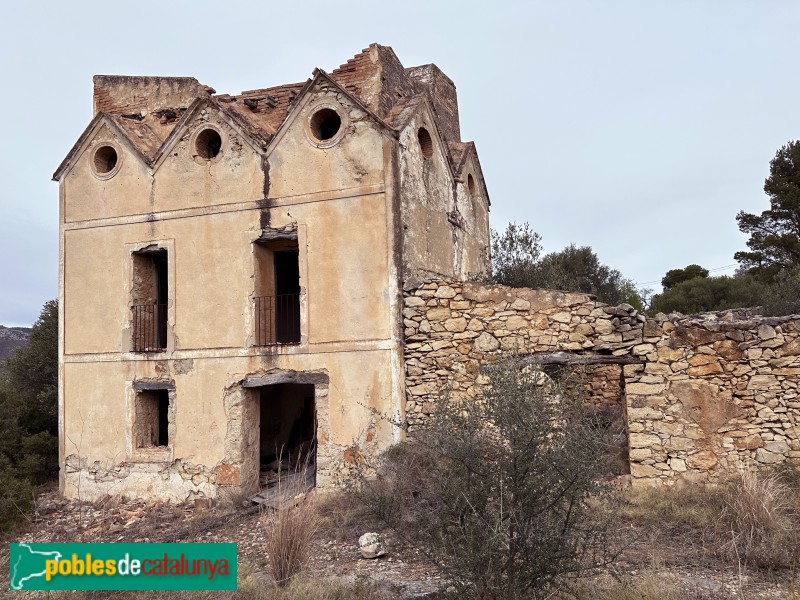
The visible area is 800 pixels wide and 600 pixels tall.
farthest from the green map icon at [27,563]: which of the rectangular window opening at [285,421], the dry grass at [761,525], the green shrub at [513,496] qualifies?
the rectangular window opening at [285,421]

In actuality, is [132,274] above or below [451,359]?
above

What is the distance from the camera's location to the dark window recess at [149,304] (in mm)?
11938

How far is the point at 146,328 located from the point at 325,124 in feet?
16.1

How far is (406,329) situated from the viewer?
10406 mm

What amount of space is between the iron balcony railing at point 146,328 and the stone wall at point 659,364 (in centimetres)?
497

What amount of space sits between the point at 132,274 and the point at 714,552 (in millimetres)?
10011

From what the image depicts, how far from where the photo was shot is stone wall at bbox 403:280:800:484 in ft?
28.3

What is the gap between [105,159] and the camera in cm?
1262

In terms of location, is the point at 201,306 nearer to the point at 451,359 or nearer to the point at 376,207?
the point at 376,207

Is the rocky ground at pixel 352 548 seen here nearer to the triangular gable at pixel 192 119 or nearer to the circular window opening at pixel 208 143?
the triangular gable at pixel 192 119

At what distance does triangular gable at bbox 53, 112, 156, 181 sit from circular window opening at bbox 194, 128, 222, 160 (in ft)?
4.41

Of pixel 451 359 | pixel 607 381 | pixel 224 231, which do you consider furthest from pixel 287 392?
pixel 607 381

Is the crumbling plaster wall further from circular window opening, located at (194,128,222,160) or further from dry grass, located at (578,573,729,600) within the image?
dry grass, located at (578,573,729,600)

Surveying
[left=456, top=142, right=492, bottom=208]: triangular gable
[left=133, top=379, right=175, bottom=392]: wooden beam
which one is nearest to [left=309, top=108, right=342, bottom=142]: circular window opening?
[left=456, top=142, right=492, bottom=208]: triangular gable
